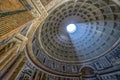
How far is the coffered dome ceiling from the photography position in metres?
8.83

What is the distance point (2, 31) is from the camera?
4215 mm

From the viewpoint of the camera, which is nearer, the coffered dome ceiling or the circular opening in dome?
the coffered dome ceiling

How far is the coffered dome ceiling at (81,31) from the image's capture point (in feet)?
29.0

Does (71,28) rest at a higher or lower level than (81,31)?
higher

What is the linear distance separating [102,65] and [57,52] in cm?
323

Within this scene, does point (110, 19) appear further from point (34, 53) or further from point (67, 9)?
point (34, 53)

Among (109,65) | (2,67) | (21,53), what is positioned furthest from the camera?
(109,65)

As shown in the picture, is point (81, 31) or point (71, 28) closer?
point (81, 31)

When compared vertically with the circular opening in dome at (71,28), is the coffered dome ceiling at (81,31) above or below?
below

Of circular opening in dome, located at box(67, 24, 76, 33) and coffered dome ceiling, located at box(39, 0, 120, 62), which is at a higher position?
circular opening in dome, located at box(67, 24, 76, 33)

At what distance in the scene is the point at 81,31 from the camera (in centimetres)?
1121

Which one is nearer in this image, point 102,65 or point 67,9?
point 67,9

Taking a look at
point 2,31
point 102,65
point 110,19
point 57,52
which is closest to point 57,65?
point 57,52

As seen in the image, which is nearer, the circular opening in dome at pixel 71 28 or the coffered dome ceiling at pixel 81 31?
the coffered dome ceiling at pixel 81 31
